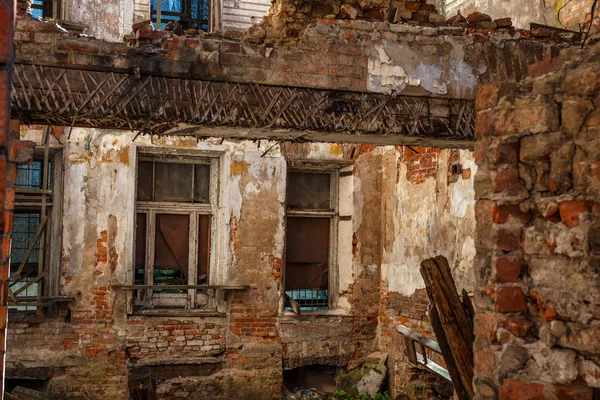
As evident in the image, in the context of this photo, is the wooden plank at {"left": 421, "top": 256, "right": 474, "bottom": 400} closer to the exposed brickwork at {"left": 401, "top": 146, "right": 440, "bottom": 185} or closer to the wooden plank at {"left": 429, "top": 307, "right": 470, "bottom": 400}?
the wooden plank at {"left": 429, "top": 307, "right": 470, "bottom": 400}

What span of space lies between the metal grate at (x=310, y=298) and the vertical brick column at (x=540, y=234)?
6.31m

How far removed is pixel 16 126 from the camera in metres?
4.62

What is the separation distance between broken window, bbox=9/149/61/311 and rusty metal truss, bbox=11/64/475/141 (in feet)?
10.8

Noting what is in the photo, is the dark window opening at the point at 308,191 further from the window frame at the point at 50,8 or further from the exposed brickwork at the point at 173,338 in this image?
the window frame at the point at 50,8

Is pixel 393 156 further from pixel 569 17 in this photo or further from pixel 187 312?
pixel 187 312

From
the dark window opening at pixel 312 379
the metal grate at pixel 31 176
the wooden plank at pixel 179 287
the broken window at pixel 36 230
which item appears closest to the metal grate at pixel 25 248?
the broken window at pixel 36 230

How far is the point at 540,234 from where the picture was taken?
2.77m

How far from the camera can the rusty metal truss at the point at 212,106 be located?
470 centimetres

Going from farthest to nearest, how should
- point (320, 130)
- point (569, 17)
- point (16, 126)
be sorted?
point (569, 17), point (320, 130), point (16, 126)

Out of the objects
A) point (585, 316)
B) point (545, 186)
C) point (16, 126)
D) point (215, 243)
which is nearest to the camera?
point (585, 316)

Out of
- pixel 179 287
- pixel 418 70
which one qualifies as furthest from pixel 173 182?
pixel 418 70

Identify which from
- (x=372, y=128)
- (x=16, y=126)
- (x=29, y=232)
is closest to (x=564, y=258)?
(x=372, y=128)

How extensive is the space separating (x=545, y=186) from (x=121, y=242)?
6.36 m

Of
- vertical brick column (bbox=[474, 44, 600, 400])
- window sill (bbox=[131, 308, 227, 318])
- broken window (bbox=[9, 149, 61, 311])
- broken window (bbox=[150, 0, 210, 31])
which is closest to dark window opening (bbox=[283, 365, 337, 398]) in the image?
window sill (bbox=[131, 308, 227, 318])
